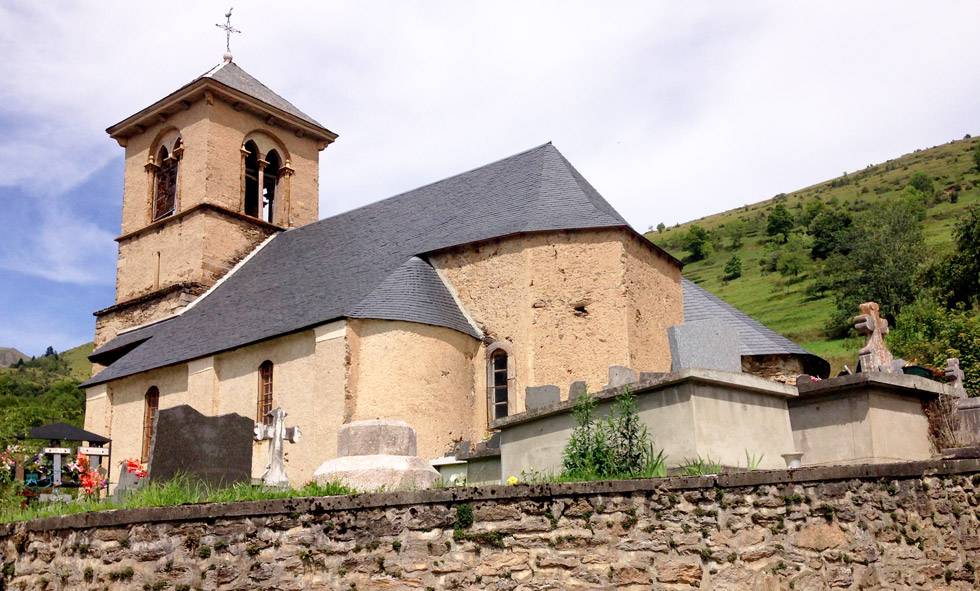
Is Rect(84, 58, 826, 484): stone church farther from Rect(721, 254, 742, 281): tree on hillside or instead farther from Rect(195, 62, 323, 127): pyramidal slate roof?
Rect(721, 254, 742, 281): tree on hillside

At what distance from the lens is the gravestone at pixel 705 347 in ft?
30.8

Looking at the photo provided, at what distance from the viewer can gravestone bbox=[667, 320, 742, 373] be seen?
30.8 feet

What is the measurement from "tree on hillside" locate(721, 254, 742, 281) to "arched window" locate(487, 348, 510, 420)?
166 ft

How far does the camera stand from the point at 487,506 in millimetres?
8117

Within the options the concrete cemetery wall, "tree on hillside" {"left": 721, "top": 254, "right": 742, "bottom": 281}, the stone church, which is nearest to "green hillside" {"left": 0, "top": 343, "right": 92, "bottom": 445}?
the stone church

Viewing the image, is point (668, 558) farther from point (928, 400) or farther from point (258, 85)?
point (258, 85)

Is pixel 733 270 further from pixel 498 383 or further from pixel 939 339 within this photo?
pixel 498 383

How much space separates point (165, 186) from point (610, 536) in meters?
25.6

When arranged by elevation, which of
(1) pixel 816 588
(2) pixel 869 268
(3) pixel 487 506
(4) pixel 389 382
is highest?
(2) pixel 869 268

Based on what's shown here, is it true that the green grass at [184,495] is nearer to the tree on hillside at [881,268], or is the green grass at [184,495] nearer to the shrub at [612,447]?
the shrub at [612,447]

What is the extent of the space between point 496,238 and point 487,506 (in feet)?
40.6

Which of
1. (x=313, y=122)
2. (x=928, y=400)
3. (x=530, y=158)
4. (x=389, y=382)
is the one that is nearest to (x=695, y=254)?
(x=313, y=122)

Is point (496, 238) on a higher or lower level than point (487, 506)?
higher

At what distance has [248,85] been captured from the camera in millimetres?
30719
